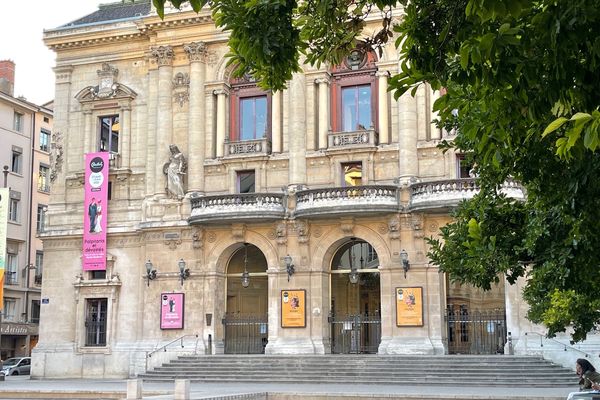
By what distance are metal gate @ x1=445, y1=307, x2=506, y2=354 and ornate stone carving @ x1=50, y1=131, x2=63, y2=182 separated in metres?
18.8

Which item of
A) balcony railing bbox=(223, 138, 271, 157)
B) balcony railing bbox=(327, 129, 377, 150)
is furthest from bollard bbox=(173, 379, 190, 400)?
balcony railing bbox=(223, 138, 271, 157)

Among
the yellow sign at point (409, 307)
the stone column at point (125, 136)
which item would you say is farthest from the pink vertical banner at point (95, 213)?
the yellow sign at point (409, 307)

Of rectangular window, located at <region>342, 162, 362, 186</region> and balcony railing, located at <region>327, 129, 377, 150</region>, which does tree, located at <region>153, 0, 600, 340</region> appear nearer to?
balcony railing, located at <region>327, 129, 377, 150</region>

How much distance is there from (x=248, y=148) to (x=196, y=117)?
2.71 metres

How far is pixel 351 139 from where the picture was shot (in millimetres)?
36250

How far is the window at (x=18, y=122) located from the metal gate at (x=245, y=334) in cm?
2484

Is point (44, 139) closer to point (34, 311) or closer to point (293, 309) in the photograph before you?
point (34, 311)

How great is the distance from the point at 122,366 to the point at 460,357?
1441cm

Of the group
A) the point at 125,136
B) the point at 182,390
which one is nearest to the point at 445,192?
the point at 125,136

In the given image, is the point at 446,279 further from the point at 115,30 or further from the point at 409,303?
the point at 115,30

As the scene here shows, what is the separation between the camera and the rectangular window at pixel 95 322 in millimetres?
38438

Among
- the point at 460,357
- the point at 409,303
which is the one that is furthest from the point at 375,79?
the point at 460,357

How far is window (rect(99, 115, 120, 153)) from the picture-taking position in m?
40.3

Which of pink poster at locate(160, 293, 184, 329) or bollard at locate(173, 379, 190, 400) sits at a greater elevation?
pink poster at locate(160, 293, 184, 329)
